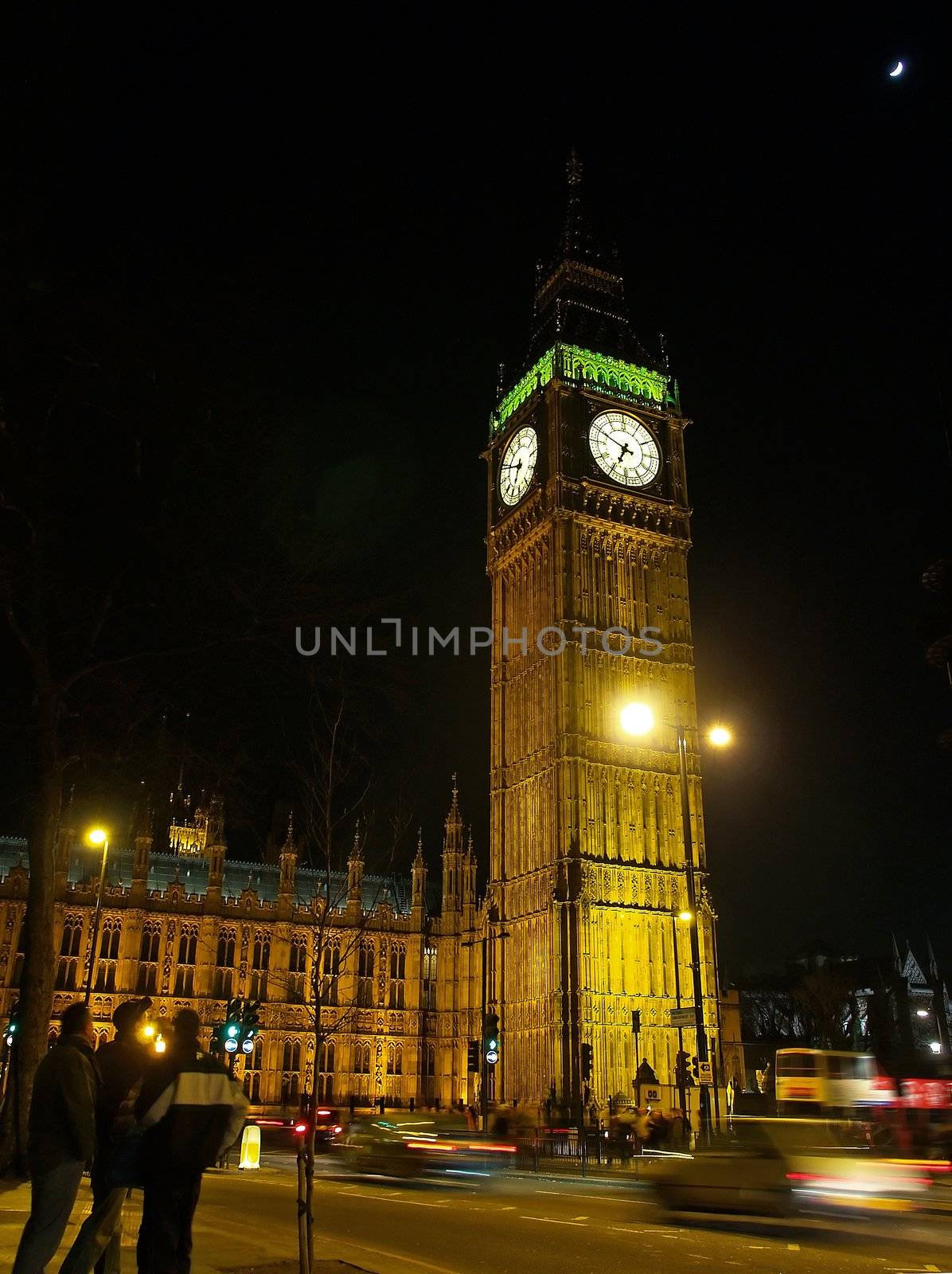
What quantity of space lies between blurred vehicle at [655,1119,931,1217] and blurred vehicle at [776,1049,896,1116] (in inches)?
679

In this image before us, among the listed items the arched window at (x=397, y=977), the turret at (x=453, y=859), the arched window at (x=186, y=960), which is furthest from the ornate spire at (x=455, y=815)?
the arched window at (x=186, y=960)

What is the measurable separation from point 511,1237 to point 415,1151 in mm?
9400

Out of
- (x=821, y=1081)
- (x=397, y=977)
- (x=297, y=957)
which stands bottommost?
(x=821, y=1081)

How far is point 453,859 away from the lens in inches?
2763

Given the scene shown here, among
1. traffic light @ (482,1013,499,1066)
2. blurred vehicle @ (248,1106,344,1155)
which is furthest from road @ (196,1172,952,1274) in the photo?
traffic light @ (482,1013,499,1066)

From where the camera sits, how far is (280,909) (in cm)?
6712

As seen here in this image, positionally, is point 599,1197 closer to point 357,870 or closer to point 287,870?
point 357,870

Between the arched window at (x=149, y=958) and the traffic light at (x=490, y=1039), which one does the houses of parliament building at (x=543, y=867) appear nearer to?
the arched window at (x=149, y=958)

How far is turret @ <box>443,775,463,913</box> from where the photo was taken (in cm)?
7019

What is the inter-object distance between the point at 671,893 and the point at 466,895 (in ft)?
55.3

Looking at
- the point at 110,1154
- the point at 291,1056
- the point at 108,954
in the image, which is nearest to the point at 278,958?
the point at 291,1056

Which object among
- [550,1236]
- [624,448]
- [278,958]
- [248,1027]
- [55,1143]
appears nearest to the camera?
[55,1143]

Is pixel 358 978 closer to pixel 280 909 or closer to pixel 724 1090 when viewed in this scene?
pixel 280 909

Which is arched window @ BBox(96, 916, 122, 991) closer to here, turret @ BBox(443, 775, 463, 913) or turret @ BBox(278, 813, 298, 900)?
turret @ BBox(278, 813, 298, 900)
